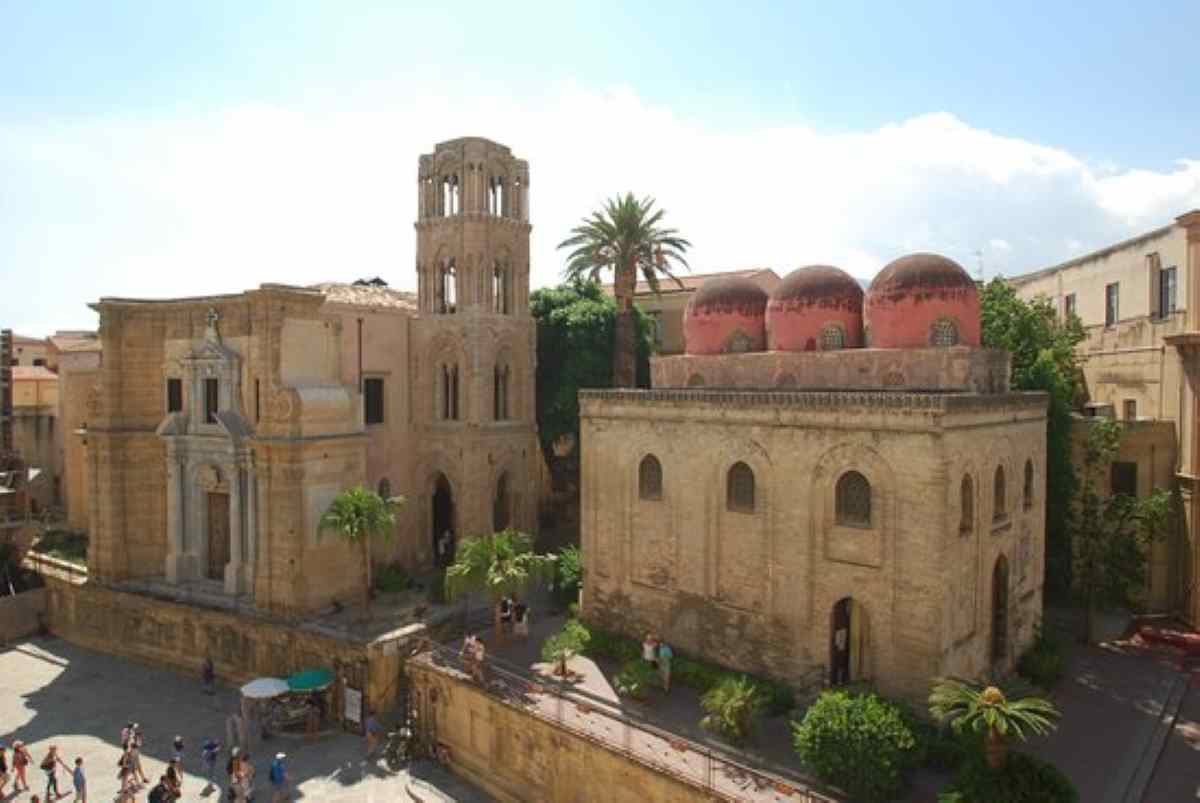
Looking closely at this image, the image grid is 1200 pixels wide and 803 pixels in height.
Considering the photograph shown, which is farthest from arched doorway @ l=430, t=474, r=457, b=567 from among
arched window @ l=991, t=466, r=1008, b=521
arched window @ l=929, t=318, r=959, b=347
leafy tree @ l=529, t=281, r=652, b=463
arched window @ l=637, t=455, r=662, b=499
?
arched window @ l=991, t=466, r=1008, b=521

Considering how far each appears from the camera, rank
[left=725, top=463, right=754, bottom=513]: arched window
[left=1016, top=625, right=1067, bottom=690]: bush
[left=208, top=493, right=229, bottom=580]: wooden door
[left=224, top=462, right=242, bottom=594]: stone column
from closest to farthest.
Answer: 1. [left=725, top=463, right=754, bottom=513]: arched window
2. [left=1016, top=625, right=1067, bottom=690]: bush
3. [left=224, top=462, right=242, bottom=594]: stone column
4. [left=208, top=493, right=229, bottom=580]: wooden door

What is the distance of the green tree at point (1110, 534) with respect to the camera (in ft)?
78.5

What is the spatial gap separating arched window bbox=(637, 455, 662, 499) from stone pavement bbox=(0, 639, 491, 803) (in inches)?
325

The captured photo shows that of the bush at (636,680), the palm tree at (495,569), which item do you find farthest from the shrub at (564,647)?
the palm tree at (495,569)

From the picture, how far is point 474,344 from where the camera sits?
2916 cm

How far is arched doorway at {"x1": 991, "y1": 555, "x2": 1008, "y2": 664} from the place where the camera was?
19734mm

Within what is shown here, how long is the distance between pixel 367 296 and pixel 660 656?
19283mm

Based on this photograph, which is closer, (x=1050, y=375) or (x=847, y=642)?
(x=847, y=642)

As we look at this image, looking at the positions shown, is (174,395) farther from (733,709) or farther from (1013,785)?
(1013,785)

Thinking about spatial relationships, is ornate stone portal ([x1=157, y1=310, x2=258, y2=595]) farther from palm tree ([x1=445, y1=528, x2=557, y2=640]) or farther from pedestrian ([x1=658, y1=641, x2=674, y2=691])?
pedestrian ([x1=658, y1=641, x2=674, y2=691])

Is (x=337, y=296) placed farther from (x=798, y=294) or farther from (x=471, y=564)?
(x=798, y=294)

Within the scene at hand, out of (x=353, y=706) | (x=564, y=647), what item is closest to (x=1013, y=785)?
(x=564, y=647)

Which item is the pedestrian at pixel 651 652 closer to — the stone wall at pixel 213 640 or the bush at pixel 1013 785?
the stone wall at pixel 213 640

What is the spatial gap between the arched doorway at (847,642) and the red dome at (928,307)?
21.0ft
